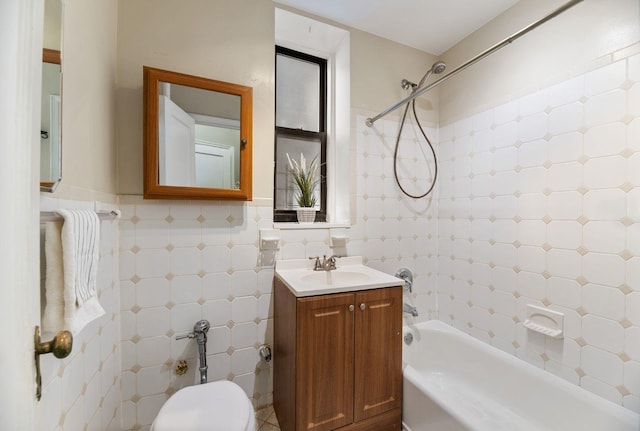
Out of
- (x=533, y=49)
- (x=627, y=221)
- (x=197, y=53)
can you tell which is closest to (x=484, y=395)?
(x=627, y=221)

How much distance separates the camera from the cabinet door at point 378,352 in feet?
4.03

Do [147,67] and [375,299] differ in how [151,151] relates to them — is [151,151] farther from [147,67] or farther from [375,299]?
[375,299]

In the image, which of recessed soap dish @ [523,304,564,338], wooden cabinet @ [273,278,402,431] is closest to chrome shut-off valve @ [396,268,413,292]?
wooden cabinet @ [273,278,402,431]

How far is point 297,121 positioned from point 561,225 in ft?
5.73

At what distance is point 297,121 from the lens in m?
1.93

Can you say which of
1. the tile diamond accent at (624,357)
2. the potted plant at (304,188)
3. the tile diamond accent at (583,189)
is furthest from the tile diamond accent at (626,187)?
the potted plant at (304,188)

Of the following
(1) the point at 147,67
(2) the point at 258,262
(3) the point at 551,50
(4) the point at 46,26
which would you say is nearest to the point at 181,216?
(2) the point at 258,262

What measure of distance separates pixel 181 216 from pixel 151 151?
34 centimetres

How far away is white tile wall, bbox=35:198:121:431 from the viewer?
25.9 inches

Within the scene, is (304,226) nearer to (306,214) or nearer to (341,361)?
(306,214)

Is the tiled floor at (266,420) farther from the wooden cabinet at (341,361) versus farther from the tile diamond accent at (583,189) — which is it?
the tile diamond accent at (583,189)

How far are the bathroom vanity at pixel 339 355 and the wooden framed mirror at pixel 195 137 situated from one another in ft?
2.10

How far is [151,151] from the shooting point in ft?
3.84

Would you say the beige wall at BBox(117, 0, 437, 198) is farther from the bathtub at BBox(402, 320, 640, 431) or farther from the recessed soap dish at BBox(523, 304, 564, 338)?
the recessed soap dish at BBox(523, 304, 564, 338)
